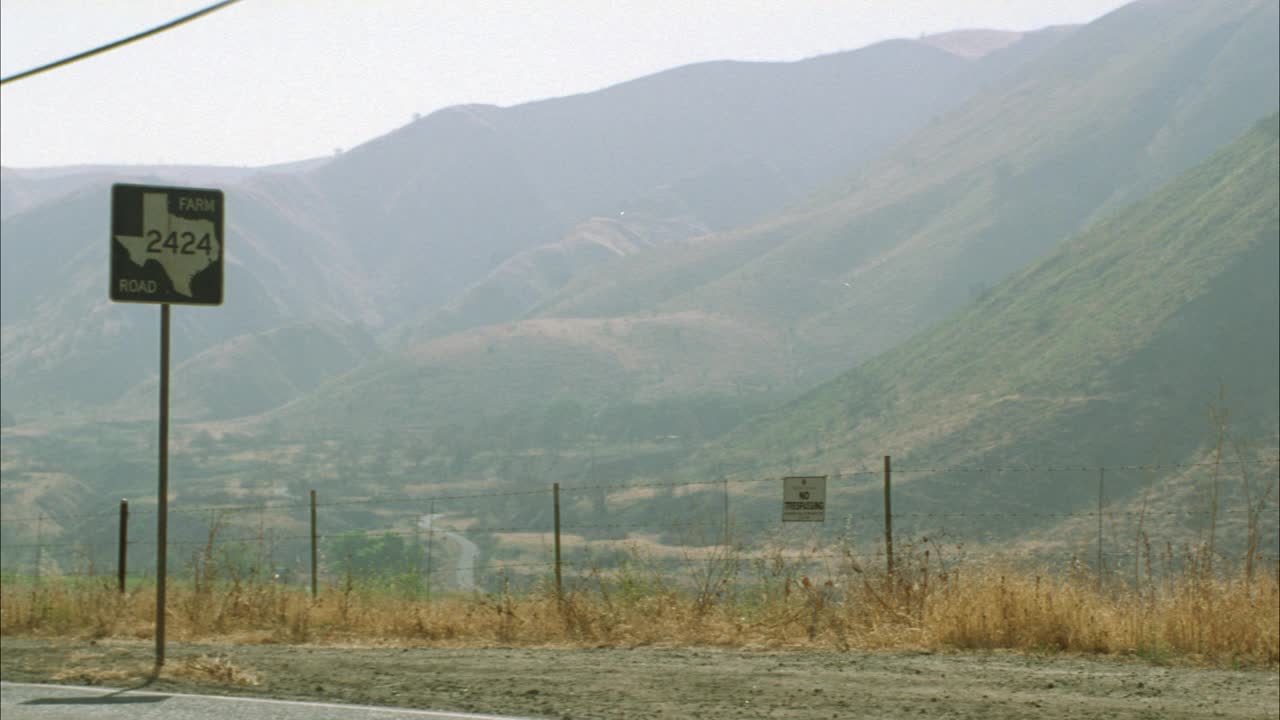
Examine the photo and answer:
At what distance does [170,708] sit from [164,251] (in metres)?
3.73

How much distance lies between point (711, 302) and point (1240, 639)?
18570cm

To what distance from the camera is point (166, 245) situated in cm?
1062

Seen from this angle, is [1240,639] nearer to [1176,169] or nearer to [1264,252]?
[1264,252]

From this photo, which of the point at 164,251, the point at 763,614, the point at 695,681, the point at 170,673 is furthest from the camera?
the point at 763,614

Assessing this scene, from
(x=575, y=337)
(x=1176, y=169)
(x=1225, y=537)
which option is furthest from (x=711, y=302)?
(x=1225, y=537)

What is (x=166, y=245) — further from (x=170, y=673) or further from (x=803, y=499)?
(x=803, y=499)

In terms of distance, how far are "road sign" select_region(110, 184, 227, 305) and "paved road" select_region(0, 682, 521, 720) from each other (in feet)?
10.1

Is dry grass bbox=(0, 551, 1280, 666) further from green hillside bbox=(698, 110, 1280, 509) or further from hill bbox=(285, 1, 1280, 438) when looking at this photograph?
hill bbox=(285, 1, 1280, 438)

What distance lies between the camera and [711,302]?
197 metres

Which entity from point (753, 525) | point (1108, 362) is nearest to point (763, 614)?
point (753, 525)

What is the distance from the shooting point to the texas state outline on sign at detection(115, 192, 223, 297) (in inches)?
415

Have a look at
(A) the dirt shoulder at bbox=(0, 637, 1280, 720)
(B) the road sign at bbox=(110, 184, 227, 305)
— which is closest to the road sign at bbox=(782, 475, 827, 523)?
(A) the dirt shoulder at bbox=(0, 637, 1280, 720)

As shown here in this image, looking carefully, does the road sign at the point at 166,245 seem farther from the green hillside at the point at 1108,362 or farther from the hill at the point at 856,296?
the hill at the point at 856,296

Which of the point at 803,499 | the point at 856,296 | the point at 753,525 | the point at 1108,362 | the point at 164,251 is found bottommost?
the point at 753,525
